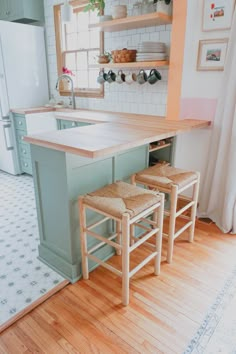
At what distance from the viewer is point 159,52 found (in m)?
2.60

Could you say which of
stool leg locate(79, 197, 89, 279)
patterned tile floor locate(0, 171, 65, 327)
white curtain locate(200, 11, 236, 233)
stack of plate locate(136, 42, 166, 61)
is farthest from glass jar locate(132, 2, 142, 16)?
patterned tile floor locate(0, 171, 65, 327)

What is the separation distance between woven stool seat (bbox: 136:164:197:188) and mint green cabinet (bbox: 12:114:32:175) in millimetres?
2099

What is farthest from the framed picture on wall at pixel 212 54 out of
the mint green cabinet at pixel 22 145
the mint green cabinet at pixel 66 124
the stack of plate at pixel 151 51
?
the mint green cabinet at pixel 22 145

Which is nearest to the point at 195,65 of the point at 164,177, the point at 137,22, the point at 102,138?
the point at 137,22

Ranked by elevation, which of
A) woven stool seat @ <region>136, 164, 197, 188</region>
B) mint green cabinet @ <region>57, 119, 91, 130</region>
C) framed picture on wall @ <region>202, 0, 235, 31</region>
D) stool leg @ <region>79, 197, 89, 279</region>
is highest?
framed picture on wall @ <region>202, 0, 235, 31</region>

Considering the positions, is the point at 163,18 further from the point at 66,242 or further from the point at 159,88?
the point at 66,242

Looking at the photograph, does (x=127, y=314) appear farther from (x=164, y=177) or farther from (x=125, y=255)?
(x=164, y=177)

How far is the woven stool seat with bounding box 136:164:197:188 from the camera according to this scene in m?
1.94

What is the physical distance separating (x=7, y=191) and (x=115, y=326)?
2429 mm

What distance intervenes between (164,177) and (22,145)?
245 cm

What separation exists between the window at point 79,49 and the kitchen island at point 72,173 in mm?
1760

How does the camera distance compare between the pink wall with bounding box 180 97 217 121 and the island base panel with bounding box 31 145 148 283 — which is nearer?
the island base panel with bounding box 31 145 148 283

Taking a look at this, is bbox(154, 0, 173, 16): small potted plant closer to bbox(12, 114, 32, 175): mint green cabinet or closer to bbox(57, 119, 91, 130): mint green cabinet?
bbox(57, 119, 91, 130): mint green cabinet

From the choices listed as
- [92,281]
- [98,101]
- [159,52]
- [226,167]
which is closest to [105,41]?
[98,101]
